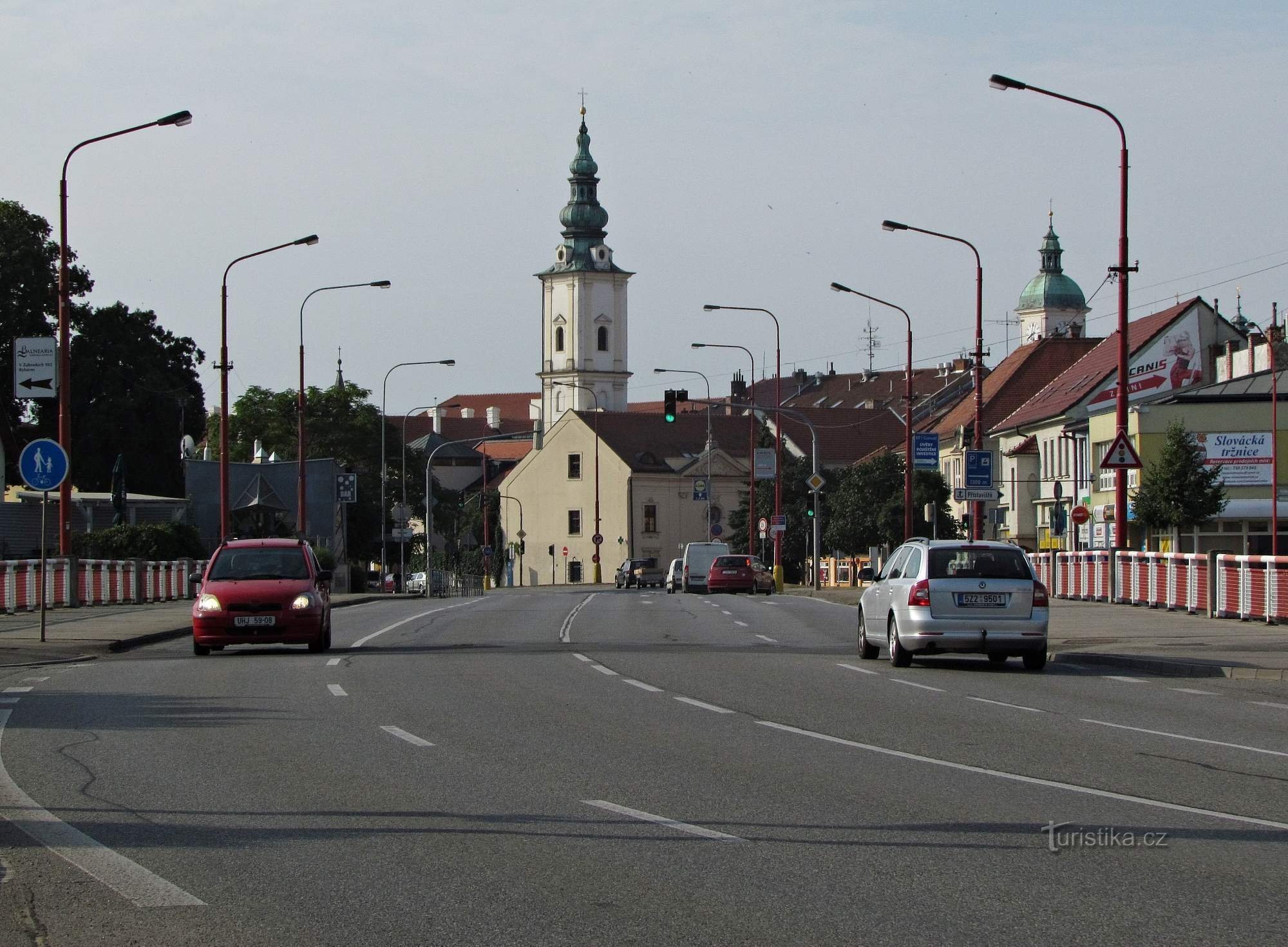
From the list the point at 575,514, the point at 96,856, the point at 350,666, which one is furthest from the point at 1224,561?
the point at 575,514

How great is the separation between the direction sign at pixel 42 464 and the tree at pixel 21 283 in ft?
138

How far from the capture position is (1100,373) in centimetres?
7938

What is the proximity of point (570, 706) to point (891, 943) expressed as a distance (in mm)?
9583

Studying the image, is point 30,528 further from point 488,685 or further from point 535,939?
point 535,939

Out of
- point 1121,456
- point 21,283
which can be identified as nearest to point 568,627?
point 1121,456

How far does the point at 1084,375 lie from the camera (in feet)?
272

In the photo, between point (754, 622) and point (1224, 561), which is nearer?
point (1224, 561)

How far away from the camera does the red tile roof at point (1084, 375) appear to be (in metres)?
79.4

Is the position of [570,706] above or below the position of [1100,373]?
below

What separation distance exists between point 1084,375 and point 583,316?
80.0m

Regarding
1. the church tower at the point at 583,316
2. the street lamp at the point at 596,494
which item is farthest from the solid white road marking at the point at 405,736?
the church tower at the point at 583,316

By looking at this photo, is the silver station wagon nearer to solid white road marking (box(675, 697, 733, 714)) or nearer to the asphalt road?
the asphalt road

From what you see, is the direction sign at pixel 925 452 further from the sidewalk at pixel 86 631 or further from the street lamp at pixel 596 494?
the street lamp at pixel 596 494

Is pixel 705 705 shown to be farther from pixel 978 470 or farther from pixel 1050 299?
pixel 1050 299
